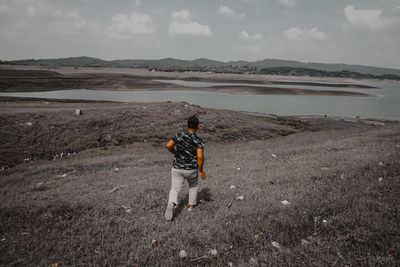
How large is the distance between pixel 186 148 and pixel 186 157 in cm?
27

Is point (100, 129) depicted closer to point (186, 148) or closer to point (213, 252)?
point (186, 148)

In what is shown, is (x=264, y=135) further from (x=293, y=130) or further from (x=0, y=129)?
(x=0, y=129)

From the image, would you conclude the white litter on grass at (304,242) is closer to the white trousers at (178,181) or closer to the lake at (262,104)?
the white trousers at (178,181)

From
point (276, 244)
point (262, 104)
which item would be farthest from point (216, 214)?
point (262, 104)

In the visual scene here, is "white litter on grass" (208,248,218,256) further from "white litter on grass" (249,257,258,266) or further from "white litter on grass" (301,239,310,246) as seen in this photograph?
"white litter on grass" (301,239,310,246)

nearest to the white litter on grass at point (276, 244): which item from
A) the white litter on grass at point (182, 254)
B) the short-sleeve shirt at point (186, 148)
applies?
the white litter on grass at point (182, 254)

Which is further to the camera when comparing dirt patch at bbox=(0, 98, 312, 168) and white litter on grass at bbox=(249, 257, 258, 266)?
dirt patch at bbox=(0, 98, 312, 168)

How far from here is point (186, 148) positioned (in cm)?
624

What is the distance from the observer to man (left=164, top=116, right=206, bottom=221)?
6.12 meters

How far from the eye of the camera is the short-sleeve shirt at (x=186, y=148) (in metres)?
6.21

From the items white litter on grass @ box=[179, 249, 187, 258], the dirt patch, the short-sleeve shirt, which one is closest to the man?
the short-sleeve shirt

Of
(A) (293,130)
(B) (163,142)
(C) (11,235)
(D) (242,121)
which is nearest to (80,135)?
(B) (163,142)

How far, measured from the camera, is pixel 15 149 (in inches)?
611

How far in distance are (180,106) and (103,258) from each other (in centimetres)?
2556
